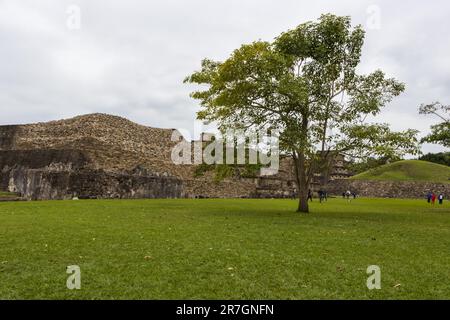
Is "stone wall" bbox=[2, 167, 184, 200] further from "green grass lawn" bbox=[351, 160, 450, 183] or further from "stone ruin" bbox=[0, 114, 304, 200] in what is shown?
"green grass lawn" bbox=[351, 160, 450, 183]

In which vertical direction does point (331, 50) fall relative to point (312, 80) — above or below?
above

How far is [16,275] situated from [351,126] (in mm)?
13815

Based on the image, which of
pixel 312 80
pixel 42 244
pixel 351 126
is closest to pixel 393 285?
pixel 42 244

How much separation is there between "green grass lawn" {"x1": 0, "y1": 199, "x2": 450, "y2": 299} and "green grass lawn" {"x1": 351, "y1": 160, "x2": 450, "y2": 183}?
5646 cm

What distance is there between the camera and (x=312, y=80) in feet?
57.4

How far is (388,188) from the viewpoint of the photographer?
6131cm


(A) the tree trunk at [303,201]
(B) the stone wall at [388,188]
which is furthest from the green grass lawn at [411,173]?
(A) the tree trunk at [303,201]

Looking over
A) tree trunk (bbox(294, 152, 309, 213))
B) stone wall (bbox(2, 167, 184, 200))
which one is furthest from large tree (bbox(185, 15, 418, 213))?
stone wall (bbox(2, 167, 184, 200))

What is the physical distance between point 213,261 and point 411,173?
2599 inches

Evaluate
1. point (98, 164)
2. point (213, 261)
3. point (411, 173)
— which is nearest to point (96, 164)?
point (98, 164)

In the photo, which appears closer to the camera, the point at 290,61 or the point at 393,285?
the point at 393,285

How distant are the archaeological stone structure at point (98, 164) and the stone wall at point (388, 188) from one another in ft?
83.3
